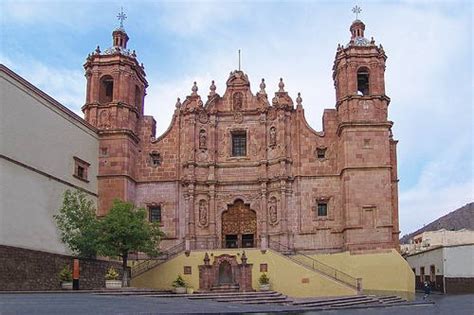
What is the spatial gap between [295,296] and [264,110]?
434 inches

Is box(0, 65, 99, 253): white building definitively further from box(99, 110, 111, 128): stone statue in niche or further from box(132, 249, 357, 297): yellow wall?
box(132, 249, 357, 297): yellow wall

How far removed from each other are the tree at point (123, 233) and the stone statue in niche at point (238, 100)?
1019 centimetres

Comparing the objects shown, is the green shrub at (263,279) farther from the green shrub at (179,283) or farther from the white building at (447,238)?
the white building at (447,238)

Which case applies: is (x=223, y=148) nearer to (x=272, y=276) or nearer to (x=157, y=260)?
(x=157, y=260)

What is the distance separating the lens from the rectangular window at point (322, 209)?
1356 inches

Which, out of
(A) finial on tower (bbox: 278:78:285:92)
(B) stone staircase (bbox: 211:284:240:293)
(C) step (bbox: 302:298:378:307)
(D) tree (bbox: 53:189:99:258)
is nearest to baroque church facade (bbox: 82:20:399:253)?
(A) finial on tower (bbox: 278:78:285:92)

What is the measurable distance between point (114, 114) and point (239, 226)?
30.0ft

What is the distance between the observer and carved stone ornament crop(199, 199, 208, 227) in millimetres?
35219

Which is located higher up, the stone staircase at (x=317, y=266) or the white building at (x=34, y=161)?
the white building at (x=34, y=161)

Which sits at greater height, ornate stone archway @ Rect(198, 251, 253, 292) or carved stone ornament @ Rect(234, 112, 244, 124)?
carved stone ornament @ Rect(234, 112, 244, 124)

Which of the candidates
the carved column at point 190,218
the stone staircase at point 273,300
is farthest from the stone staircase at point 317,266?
the carved column at point 190,218

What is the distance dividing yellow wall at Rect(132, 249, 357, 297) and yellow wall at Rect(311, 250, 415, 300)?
1.79 meters

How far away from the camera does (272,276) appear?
3098cm

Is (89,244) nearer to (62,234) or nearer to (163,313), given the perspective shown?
(62,234)
